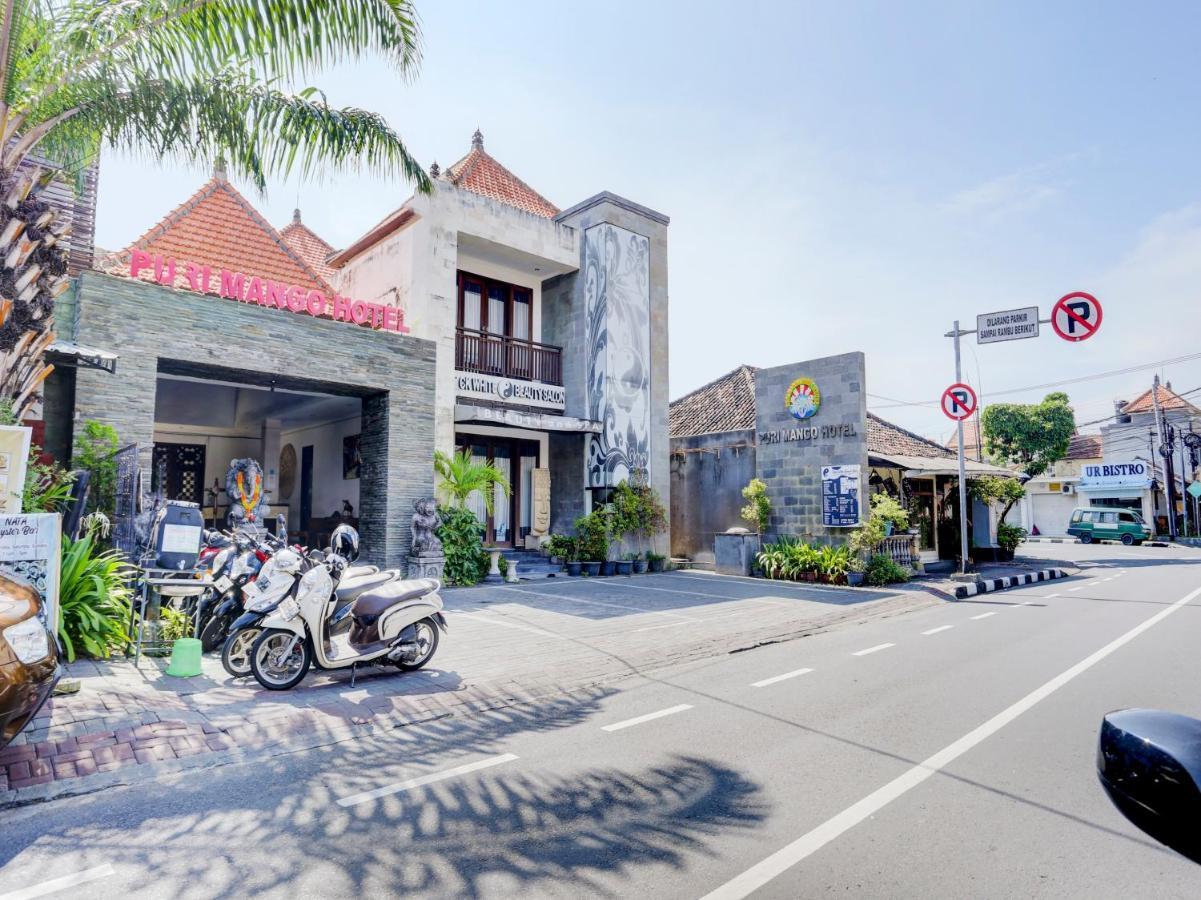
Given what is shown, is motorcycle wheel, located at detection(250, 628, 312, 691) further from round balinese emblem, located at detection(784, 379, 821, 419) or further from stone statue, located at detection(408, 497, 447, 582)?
round balinese emblem, located at detection(784, 379, 821, 419)

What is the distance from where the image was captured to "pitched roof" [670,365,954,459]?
65.7 ft

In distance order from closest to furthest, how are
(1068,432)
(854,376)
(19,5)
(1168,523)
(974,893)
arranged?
(974,893)
(19,5)
(854,376)
(1068,432)
(1168,523)

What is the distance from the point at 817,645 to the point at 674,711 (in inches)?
138

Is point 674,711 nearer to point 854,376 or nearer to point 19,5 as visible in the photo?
point 19,5

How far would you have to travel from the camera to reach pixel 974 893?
9.70ft

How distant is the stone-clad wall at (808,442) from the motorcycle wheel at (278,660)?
11859 mm

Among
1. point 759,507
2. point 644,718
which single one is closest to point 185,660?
point 644,718

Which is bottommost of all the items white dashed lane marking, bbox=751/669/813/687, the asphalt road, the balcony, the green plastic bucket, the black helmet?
the asphalt road

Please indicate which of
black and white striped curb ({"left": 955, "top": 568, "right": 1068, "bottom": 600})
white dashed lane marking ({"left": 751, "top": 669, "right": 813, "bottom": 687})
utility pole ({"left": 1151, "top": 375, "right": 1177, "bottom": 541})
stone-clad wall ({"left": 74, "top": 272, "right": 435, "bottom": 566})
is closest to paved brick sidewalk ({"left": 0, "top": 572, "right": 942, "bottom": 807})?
white dashed lane marking ({"left": 751, "top": 669, "right": 813, "bottom": 687})

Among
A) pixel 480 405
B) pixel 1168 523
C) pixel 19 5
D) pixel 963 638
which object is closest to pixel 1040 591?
pixel 963 638

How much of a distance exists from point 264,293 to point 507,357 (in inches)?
225

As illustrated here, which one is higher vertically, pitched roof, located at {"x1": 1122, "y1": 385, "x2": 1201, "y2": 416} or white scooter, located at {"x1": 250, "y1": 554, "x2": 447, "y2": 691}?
pitched roof, located at {"x1": 1122, "y1": 385, "x2": 1201, "y2": 416}

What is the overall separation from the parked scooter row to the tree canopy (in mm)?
26079

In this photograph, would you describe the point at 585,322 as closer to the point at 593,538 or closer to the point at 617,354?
the point at 617,354
